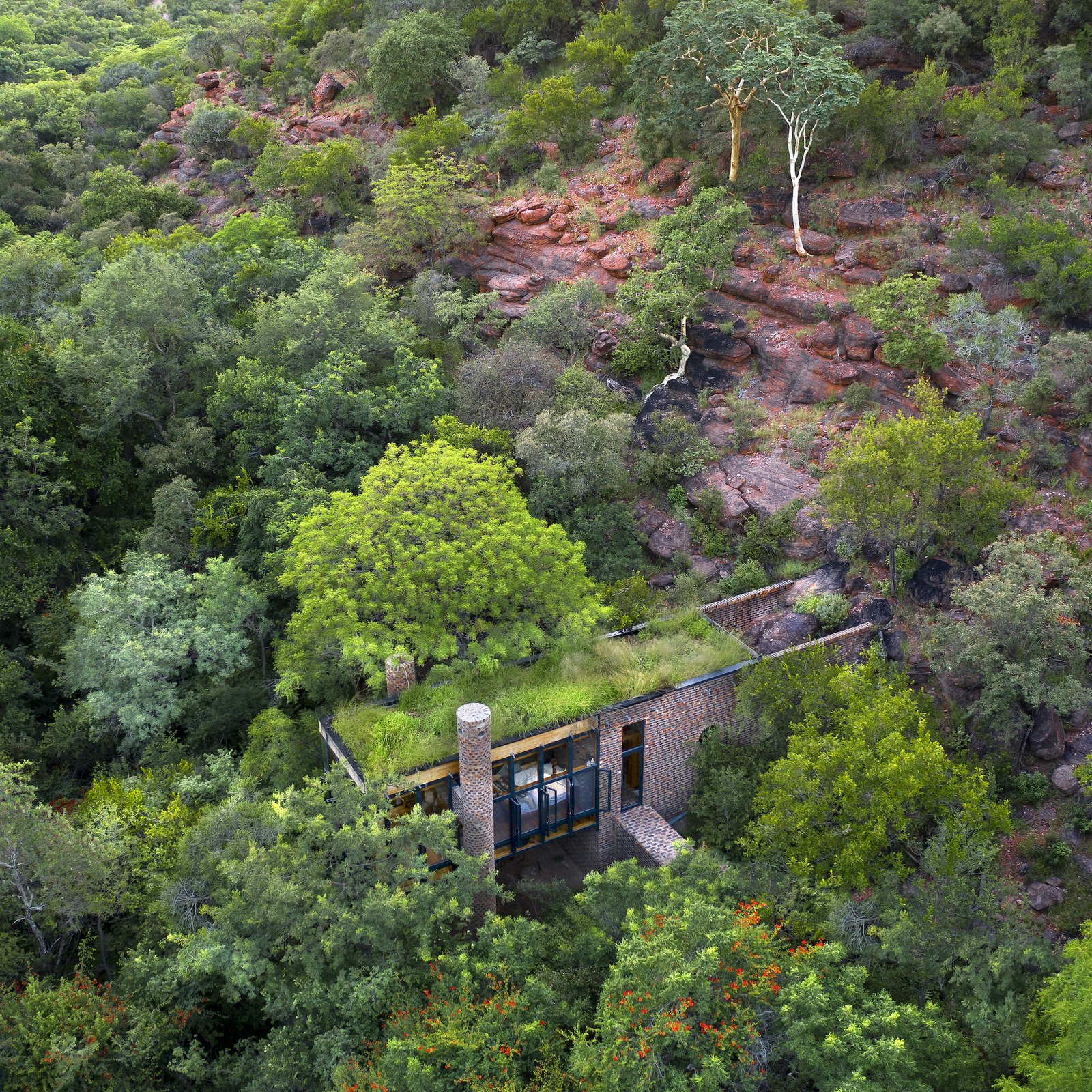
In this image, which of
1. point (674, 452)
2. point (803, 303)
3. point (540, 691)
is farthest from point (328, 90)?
point (540, 691)

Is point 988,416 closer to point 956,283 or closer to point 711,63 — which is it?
point 956,283

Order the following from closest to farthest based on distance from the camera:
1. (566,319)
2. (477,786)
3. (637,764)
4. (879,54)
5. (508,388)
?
(477,786) < (637,764) < (508,388) < (566,319) < (879,54)

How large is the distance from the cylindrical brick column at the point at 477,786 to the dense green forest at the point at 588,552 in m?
0.81

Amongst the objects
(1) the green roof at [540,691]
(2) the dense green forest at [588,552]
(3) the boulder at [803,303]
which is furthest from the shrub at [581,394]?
(1) the green roof at [540,691]

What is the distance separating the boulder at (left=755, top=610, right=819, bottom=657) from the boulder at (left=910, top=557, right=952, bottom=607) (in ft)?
8.79

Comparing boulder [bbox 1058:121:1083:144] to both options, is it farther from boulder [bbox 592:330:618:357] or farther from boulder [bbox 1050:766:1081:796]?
boulder [bbox 1050:766:1081:796]

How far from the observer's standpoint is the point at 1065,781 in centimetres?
1978

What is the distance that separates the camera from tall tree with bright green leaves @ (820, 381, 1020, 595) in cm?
2130

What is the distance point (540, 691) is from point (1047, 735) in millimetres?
11472

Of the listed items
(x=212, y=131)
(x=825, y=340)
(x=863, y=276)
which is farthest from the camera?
(x=212, y=131)

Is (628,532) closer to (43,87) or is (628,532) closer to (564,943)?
(564,943)

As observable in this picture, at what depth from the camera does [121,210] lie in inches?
2020

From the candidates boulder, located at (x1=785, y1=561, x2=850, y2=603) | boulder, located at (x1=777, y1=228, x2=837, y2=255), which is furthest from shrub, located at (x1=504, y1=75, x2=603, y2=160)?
boulder, located at (x1=785, y1=561, x2=850, y2=603)

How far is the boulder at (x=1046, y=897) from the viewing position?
1841 centimetres
